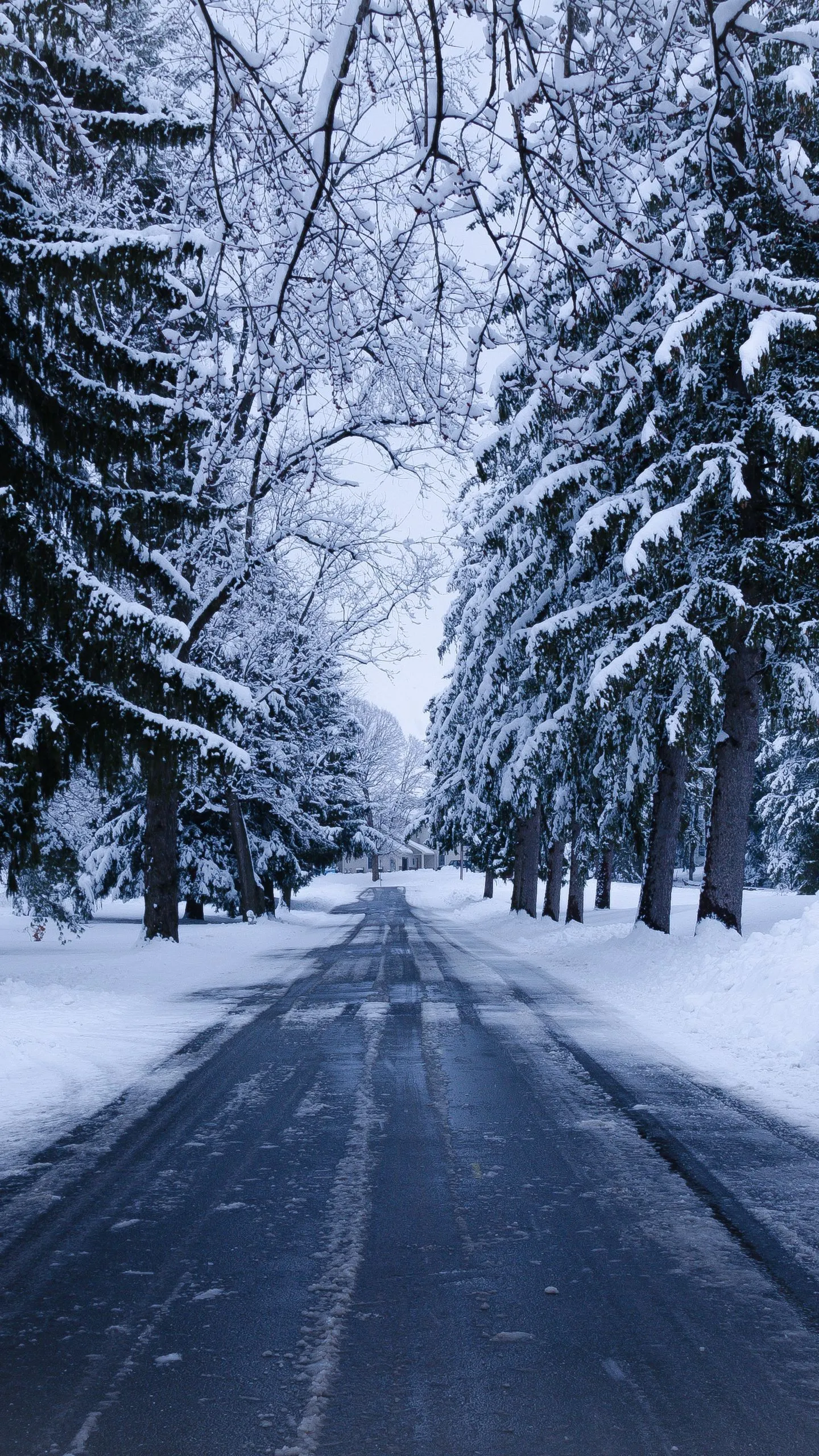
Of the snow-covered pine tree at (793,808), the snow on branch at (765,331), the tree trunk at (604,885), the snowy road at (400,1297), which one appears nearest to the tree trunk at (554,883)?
the tree trunk at (604,885)

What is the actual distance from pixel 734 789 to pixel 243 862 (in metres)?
17.0

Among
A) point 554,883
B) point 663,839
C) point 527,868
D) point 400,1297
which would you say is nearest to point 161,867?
point 663,839

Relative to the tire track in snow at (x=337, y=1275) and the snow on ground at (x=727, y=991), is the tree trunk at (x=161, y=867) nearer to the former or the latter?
the snow on ground at (x=727, y=991)

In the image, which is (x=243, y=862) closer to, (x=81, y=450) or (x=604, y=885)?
(x=604, y=885)

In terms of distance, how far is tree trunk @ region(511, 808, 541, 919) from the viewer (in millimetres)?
33750

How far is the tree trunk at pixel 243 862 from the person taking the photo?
2881 centimetres

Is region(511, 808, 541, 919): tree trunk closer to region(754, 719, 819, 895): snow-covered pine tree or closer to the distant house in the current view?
A: region(754, 719, 819, 895): snow-covered pine tree

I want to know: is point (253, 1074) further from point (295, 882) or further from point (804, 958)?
point (295, 882)

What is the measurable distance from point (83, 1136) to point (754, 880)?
69.0 meters

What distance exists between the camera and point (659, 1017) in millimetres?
11281

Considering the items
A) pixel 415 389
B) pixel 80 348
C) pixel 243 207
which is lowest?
pixel 415 389

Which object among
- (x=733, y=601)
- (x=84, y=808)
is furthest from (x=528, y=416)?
(x=84, y=808)

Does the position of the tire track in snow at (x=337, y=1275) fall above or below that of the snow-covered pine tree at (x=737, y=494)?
below

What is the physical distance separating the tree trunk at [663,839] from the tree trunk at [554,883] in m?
12.1
